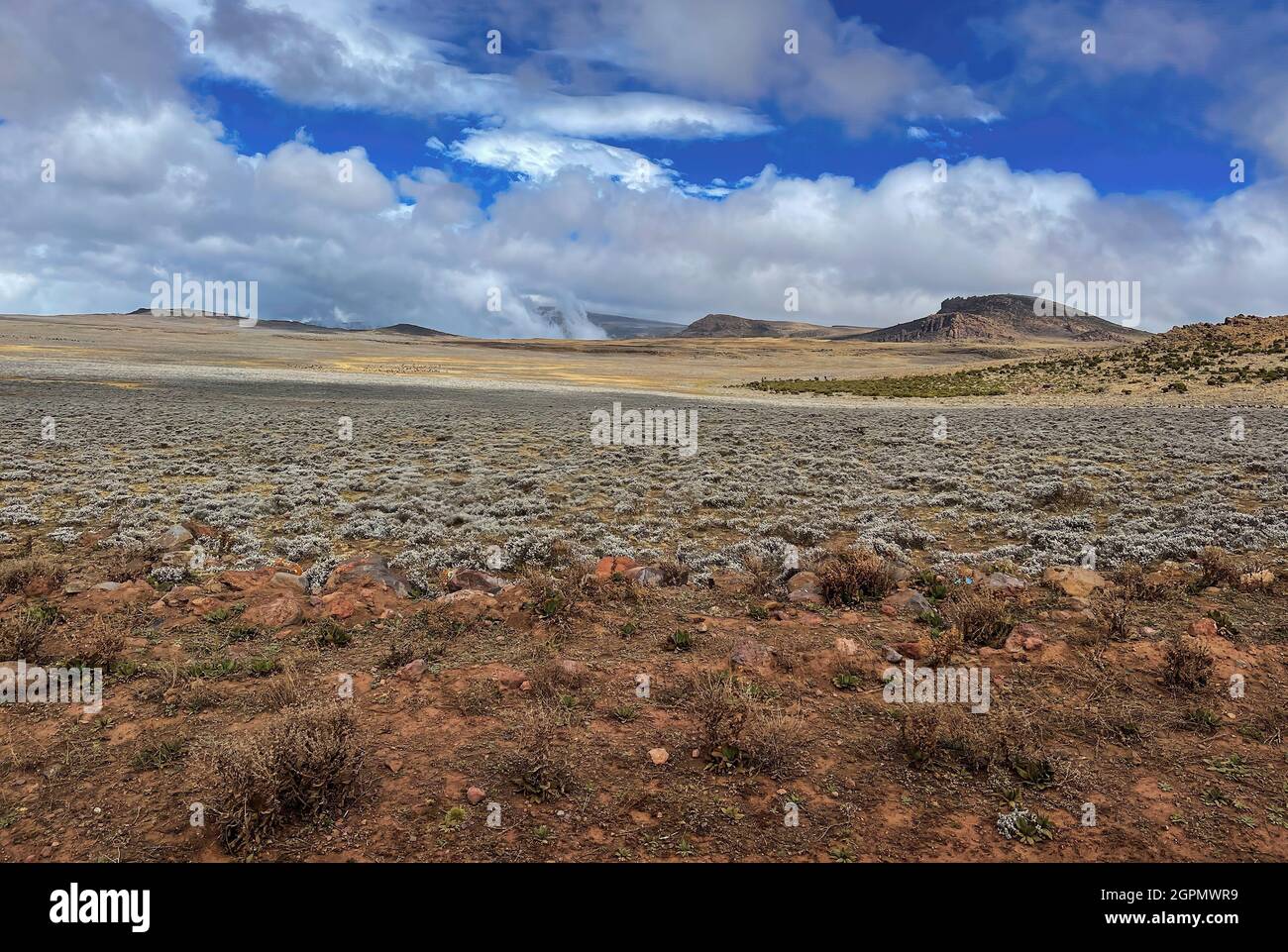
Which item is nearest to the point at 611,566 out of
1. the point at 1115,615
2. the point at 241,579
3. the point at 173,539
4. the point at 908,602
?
the point at 908,602

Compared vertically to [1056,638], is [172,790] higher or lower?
lower

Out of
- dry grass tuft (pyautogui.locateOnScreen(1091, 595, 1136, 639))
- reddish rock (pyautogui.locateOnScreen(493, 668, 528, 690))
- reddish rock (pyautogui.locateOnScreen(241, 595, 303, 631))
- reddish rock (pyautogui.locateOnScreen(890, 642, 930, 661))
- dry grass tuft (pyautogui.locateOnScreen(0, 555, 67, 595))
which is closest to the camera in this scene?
reddish rock (pyautogui.locateOnScreen(493, 668, 528, 690))

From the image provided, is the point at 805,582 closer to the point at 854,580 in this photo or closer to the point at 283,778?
the point at 854,580

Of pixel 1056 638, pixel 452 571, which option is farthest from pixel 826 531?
pixel 452 571

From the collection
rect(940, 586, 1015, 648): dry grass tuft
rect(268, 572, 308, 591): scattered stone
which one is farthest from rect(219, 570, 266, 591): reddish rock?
rect(940, 586, 1015, 648): dry grass tuft

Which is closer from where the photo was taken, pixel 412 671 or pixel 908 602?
pixel 412 671

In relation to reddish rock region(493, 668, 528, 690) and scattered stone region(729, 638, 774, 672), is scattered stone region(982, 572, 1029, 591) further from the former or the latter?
reddish rock region(493, 668, 528, 690)

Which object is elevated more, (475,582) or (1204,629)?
(1204,629)

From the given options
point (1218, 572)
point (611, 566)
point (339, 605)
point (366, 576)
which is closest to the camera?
point (339, 605)

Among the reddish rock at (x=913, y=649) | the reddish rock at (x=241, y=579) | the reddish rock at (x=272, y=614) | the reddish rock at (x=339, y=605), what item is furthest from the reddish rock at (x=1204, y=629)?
the reddish rock at (x=241, y=579)

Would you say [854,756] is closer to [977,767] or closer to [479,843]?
[977,767]

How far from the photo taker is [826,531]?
13.3 metres

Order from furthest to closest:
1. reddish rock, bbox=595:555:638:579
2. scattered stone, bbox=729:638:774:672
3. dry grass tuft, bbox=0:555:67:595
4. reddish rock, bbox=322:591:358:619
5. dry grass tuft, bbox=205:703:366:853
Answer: reddish rock, bbox=595:555:638:579 < dry grass tuft, bbox=0:555:67:595 < reddish rock, bbox=322:591:358:619 < scattered stone, bbox=729:638:774:672 < dry grass tuft, bbox=205:703:366:853
